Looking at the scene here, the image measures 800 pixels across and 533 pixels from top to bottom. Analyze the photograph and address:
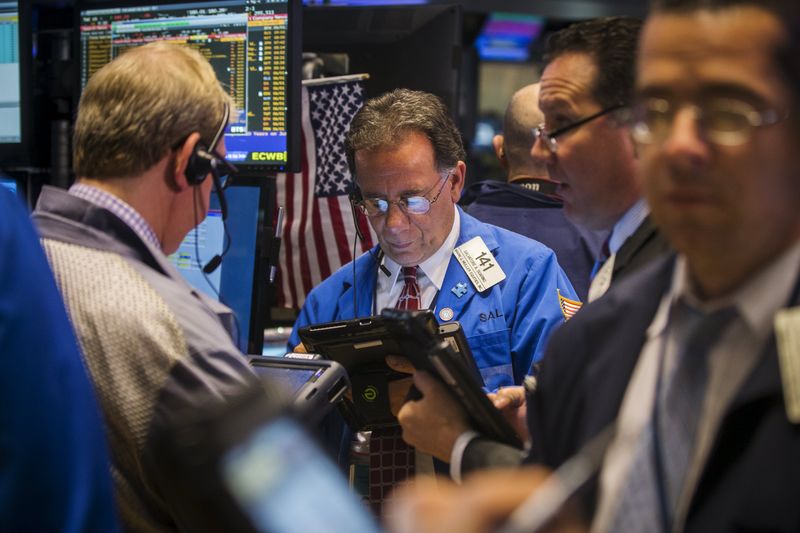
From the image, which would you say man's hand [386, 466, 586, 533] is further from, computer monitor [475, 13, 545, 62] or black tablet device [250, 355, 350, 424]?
computer monitor [475, 13, 545, 62]

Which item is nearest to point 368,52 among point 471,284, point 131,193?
point 471,284

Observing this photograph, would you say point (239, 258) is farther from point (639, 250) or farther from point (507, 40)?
point (507, 40)

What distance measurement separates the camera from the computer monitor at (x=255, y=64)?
2918 millimetres

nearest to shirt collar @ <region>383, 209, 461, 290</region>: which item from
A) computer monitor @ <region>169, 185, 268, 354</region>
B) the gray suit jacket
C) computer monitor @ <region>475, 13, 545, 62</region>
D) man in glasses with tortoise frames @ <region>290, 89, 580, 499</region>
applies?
man in glasses with tortoise frames @ <region>290, 89, 580, 499</region>

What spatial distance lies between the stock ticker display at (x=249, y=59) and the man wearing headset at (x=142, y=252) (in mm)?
821

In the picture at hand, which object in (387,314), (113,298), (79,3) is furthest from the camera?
(79,3)

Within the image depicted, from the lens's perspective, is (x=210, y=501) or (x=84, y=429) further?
(x=84, y=429)

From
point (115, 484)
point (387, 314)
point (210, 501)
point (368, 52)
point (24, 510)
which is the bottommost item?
point (115, 484)

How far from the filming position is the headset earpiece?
203 centimetres

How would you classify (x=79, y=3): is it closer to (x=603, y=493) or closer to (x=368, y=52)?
(x=368, y=52)

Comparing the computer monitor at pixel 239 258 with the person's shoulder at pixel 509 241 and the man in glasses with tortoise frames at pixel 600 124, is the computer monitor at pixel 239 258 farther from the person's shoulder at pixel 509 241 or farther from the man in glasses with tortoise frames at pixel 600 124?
the man in glasses with tortoise frames at pixel 600 124

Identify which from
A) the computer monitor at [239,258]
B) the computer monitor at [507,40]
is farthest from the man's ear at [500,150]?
the computer monitor at [507,40]

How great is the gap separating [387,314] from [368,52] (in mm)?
1962

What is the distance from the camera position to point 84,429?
1354 millimetres
